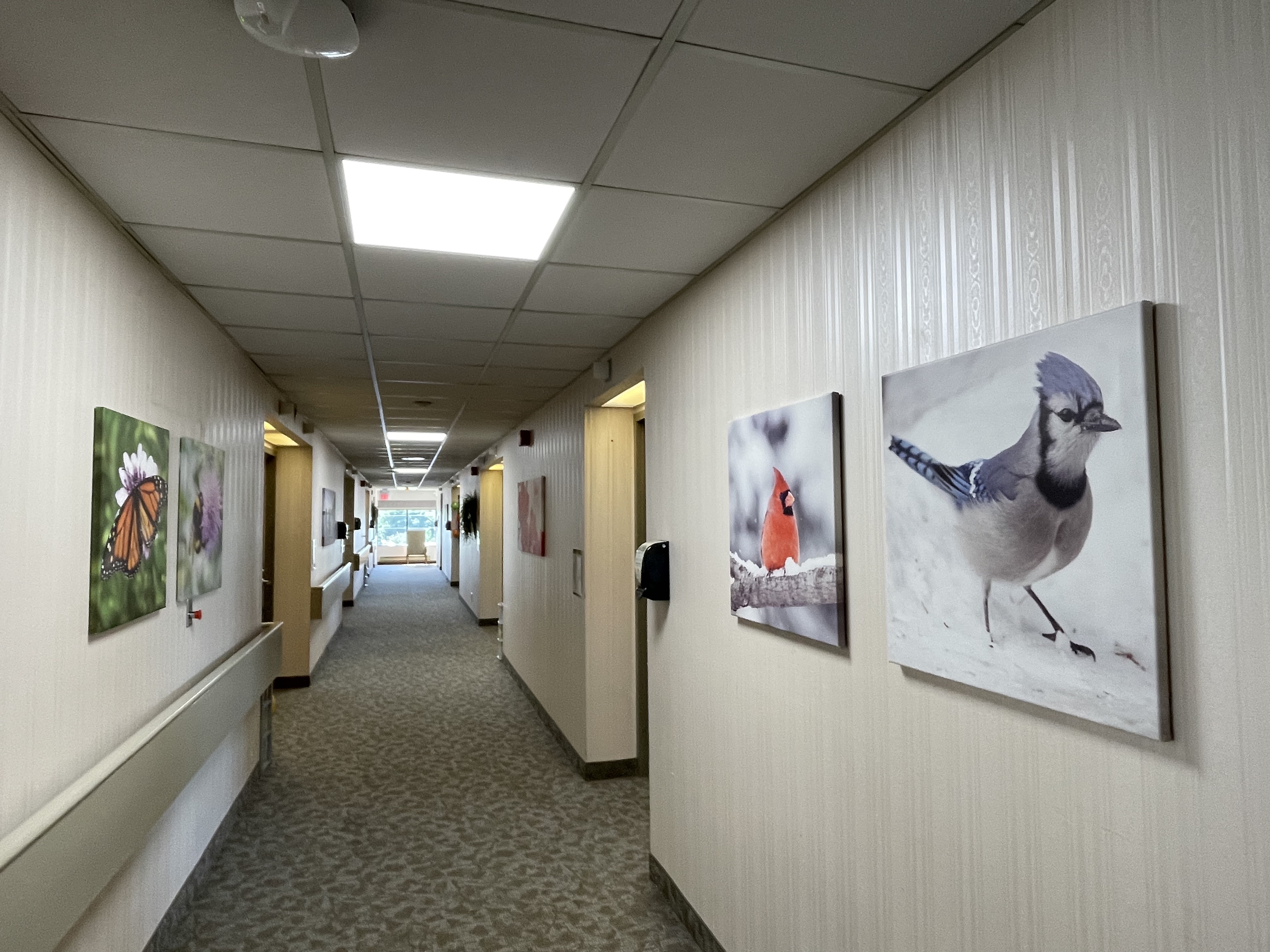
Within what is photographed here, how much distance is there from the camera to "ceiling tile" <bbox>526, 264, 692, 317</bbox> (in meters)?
2.97

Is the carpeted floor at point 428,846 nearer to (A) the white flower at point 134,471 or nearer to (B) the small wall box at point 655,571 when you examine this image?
(B) the small wall box at point 655,571

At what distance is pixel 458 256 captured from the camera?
9.07ft

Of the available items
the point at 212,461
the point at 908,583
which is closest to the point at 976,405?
the point at 908,583

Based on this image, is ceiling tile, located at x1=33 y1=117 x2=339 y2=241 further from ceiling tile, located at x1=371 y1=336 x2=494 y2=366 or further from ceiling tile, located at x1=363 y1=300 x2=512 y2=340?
ceiling tile, located at x1=371 y1=336 x2=494 y2=366

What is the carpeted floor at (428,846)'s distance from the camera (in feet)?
10.3

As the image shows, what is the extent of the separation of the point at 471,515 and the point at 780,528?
11.2 metres

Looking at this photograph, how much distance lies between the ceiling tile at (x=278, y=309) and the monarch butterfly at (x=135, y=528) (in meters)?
0.87

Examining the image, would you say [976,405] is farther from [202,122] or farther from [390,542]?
[390,542]

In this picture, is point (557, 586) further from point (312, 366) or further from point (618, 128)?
point (618, 128)

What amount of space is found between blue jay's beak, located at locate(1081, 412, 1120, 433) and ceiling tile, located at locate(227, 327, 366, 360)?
3463 millimetres

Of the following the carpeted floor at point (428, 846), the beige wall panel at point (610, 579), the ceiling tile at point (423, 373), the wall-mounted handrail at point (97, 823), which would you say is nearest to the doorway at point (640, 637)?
the beige wall panel at point (610, 579)

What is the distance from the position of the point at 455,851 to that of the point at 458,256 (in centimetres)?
299

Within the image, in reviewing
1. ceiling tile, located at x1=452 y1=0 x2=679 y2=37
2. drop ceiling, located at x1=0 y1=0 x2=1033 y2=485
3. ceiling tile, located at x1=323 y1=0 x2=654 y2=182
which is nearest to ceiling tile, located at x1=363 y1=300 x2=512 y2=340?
drop ceiling, located at x1=0 y1=0 x2=1033 y2=485

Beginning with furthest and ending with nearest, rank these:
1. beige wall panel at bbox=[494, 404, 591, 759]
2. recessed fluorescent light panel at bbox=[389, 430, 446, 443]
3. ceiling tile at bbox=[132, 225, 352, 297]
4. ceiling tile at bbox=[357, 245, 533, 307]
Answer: recessed fluorescent light panel at bbox=[389, 430, 446, 443] → beige wall panel at bbox=[494, 404, 591, 759] → ceiling tile at bbox=[357, 245, 533, 307] → ceiling tile at bbox=[132, 225, 352, 297]
